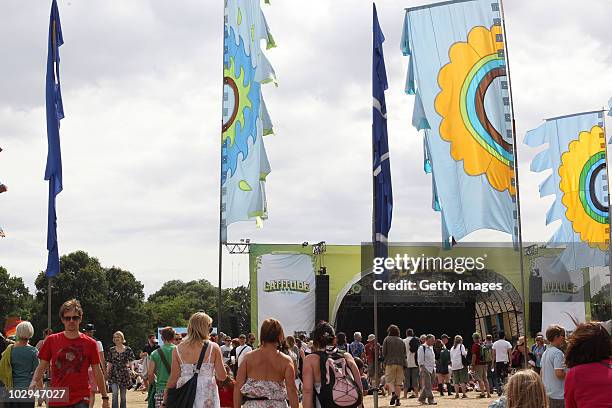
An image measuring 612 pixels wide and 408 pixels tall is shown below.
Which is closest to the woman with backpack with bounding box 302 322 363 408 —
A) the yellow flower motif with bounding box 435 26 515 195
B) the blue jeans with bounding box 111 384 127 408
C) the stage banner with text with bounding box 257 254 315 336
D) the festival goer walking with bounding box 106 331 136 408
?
the festival goer walking with bounding box 106 331 136 408

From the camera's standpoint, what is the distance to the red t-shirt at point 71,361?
27.2ft

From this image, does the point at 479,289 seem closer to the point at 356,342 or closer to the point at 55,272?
the point at 356,342

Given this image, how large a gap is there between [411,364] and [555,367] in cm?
1278

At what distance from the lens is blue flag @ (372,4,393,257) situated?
14.5 metres

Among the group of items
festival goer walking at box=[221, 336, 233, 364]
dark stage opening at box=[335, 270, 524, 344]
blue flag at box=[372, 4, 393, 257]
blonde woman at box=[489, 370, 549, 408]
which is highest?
blue flag at box=[372, 4, 393, 257]

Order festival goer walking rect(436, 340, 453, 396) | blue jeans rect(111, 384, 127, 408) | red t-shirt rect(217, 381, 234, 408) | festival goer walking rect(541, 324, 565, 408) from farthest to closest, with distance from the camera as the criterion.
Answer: festival goer walking rect(436, 340, 453, 396) → blue jeans rect(111, 384, 127, 408) → red t-shirt rect(217, 381, 234, 408) → festival goer walking rect(541, 324, 565, 408)

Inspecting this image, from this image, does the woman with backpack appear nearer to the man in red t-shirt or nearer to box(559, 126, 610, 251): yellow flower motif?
the man in red t-shirt

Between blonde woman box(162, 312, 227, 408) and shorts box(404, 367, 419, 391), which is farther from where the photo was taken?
shorts box(404, 367, 419, 391)

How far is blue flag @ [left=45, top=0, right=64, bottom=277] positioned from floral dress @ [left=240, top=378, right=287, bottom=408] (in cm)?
605

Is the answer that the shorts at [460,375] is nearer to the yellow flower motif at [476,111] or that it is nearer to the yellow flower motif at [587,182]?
the yellow flower motif at [587,182]

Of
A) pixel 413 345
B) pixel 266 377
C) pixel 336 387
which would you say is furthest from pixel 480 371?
pixel 266 377

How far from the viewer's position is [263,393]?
8.26 metres

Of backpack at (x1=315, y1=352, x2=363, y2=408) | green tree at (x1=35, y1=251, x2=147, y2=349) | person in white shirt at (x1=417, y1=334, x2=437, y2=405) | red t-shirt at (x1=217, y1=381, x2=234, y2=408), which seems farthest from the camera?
green tree at (x1=35, y1=251, x2=147, y2=349)

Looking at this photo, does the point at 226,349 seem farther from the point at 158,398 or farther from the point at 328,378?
the point at 328,378
